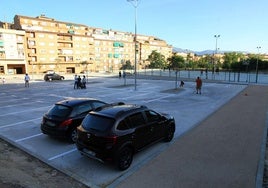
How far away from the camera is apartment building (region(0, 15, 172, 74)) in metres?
60.0

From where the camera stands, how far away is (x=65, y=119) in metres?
7.93

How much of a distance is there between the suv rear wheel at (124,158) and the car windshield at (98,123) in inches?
31.3

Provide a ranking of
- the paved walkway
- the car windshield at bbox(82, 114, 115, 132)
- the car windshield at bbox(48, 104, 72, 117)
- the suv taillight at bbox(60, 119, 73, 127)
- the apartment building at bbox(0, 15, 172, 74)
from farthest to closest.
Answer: the apartment building at bbox(0, 15, 172, 74) < the car windshield at bbox(48, 104, 72, 117) < the suv taillight at bbox(60, 119, 73, 127) < the car windshield at bbox(82, 114, 115, 132) < the paved walkway

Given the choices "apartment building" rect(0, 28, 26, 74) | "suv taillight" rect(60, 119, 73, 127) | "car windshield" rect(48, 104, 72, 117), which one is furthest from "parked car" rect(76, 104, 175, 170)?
"apartment building" rect(0, 28, 26, 74)

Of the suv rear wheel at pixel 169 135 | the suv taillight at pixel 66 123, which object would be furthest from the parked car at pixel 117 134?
the suv taillight at pixel 66 123

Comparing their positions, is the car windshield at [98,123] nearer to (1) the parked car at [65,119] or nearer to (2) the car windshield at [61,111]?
(1) the parked car at [65,119]

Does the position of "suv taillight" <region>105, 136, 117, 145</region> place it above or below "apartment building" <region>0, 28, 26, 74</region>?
below

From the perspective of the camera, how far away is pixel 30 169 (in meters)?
6.26

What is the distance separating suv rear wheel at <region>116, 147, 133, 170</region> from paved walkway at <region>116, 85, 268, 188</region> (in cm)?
42

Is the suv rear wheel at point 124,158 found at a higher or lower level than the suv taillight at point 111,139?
lower

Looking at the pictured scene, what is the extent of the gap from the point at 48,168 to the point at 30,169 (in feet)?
1.60

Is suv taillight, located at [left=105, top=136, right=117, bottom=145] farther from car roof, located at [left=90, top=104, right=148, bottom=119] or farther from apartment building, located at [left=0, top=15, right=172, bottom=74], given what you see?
apartment building, located at [left=0, top=15, right=172, bottom=74]

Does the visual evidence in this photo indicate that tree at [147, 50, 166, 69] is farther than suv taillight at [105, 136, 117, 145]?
Yes

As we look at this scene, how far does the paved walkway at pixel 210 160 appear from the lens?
5.51 meters
